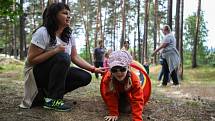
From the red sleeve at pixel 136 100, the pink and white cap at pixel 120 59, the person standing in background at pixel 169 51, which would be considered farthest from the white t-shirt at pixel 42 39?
the person standing in background at pixel 169 51

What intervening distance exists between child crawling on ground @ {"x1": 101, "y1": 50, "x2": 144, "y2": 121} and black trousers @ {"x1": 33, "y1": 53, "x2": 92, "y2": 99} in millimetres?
420

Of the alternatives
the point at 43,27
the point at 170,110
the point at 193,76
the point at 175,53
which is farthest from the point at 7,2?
the point at 193,76

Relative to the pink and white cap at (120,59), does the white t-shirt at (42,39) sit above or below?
above

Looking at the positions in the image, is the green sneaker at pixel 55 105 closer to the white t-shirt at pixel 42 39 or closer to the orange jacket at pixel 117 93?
the orange jacket at pixel 117 93

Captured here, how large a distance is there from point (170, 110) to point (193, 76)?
20.3m

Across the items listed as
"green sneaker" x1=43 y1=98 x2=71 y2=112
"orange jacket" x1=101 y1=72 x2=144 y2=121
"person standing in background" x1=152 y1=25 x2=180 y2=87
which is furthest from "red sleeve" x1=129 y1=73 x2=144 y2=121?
"person standing in background" x1=152 y1=25 x2=180 y2=87

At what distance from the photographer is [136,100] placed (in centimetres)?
425

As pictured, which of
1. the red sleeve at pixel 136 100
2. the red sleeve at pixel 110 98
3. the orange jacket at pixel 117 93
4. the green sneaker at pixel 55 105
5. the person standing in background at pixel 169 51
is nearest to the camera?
the red sleeve at pixel 136 100

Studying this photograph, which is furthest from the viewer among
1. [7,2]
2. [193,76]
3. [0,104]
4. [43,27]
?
[193,76]

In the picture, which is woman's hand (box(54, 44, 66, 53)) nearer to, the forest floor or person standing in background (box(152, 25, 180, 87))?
the forest floor

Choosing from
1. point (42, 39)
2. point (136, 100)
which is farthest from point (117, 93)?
point (42, 39)

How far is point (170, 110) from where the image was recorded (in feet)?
17.3

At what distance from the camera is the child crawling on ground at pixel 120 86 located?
4.19m

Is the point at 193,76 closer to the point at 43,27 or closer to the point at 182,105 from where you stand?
the point at 182,105
